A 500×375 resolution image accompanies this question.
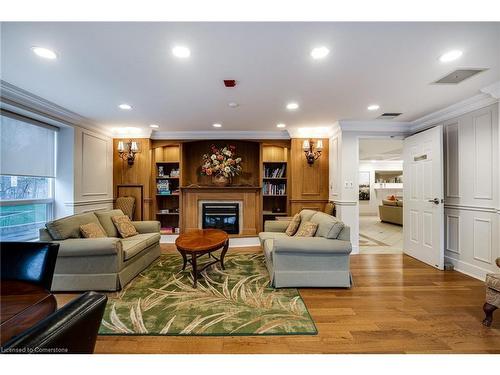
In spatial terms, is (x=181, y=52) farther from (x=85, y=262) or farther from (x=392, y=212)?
(x=392, y=212)

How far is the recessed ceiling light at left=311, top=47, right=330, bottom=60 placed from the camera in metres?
1.89

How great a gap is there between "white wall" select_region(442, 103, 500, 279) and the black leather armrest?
407cm

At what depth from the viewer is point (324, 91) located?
9.12 ft

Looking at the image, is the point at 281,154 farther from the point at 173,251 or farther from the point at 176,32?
the point at 176,32

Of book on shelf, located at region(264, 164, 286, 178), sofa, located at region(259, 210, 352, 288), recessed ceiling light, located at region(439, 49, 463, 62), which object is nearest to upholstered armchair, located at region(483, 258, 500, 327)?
sofa, located at region(259, 210, 352, 288)

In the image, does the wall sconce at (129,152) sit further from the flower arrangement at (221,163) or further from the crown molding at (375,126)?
the crown molding at (375,126)

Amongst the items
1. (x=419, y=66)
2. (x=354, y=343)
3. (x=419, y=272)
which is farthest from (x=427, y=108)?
(x=354, y=343)

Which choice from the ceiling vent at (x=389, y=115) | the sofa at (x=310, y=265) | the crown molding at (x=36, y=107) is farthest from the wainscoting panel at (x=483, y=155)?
the crown molding at (x=36, y=107)

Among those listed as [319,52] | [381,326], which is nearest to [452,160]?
[381,326]

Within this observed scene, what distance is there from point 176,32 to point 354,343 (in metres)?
2.69

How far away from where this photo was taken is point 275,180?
5.31 meters

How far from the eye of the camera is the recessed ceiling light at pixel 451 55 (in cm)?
195

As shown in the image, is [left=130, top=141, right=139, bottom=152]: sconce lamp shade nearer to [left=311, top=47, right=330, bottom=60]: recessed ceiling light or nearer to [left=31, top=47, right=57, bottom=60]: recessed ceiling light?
[left=31, top=47, right=57, bottom=60]: recessed ceiling light

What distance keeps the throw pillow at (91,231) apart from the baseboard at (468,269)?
5.01 m
